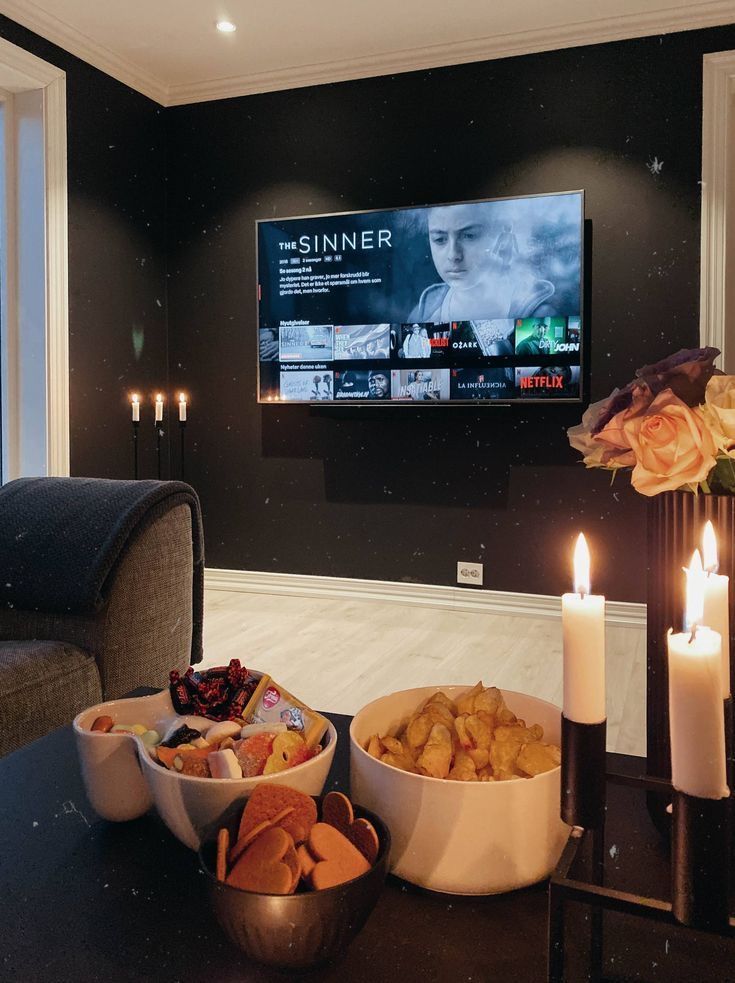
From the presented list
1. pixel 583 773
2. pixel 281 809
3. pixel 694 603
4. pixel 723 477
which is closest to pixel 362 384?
pixel 723 477

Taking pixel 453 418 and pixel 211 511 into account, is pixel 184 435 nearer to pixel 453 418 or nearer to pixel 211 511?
pixel 211 511

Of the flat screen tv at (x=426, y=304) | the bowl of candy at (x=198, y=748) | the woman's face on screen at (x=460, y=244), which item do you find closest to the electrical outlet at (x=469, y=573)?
the flat screen tv at (x=426, y=304)

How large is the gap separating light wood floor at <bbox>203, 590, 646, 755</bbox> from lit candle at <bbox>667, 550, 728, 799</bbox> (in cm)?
195

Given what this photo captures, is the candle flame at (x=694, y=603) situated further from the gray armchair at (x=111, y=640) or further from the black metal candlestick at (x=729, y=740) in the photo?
the gray armchair at (x=111, y=640)

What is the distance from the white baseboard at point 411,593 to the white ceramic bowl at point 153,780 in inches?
116

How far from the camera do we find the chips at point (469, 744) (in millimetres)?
747

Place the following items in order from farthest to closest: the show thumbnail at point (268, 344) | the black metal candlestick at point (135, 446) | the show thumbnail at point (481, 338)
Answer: the black metal candlestick at point (135, 446) < the show thumbnail at point (268, 344) < the show thumbnail at point (481, 338)

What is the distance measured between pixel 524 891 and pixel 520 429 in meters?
3.14

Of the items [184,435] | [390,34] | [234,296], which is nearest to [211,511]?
[184,435]

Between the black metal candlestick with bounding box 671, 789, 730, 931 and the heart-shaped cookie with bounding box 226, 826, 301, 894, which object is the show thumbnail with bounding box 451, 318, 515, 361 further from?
the black metal candlestick with bounding box 671, 789, 730, 931

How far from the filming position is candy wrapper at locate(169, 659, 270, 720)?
0.94m

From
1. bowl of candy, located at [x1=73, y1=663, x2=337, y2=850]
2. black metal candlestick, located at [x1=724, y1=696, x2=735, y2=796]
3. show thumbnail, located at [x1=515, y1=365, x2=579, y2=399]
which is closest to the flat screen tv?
show thumbnail, located at [x1=515, y1=365, x2=579, y2=399]

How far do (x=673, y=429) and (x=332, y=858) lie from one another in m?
0.49

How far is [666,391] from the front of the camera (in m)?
0.79
